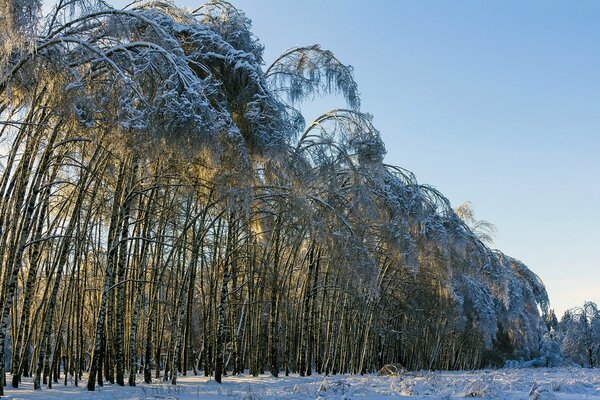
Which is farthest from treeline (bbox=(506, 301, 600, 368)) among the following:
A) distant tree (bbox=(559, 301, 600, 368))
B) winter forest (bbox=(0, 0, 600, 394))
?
winter forest (bbox=(0, 0, 600, 394))

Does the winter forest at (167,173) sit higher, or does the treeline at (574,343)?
the winter forest at (167,173)

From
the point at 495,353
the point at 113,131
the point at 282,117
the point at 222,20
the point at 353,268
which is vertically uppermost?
the point at 222,20

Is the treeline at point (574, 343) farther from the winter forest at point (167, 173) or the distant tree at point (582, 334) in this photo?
the winter forest at point (167, 173)

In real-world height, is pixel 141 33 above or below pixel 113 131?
above

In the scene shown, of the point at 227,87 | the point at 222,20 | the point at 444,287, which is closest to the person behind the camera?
the point at 227,87

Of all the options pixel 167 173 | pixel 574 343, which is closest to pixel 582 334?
pixel 574 343

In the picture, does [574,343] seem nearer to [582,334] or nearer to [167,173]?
[582,334]

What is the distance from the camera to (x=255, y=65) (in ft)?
36.9

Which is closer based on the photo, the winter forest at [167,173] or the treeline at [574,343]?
the winter forest at [167,173]

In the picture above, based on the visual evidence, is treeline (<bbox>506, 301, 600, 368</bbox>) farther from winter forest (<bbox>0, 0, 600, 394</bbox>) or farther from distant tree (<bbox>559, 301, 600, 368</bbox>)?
winter forest (<bbox>0, 0, 600, 394</bbox>)

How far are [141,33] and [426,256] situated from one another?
1607cm

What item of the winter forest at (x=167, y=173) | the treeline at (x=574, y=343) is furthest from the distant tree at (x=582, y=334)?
the winter forest at (x=167, y=173)

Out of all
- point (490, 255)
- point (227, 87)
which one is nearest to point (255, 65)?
point (227, 87)

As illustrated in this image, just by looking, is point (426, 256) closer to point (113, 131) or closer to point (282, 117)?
point (282, 117)
